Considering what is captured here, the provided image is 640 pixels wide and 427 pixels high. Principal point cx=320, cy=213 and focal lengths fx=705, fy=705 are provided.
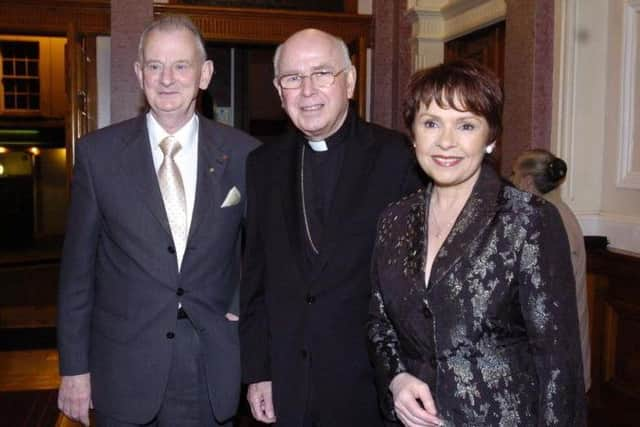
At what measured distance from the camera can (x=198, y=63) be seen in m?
2.17

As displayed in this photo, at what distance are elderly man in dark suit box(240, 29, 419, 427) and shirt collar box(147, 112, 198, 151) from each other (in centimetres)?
21

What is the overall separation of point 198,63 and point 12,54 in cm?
1232

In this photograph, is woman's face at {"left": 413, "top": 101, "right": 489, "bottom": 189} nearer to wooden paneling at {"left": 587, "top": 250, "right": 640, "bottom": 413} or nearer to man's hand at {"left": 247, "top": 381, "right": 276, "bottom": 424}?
man's hand at {"left": 247, "top": 381, "right": 276, "bottom": 424}

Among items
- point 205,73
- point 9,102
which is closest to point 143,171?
point 205,73

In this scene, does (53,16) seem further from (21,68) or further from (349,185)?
(21,68)

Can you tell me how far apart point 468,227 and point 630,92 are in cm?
243

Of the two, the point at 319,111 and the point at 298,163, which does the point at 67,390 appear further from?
the point at 319,111

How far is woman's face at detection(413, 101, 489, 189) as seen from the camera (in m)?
1.60

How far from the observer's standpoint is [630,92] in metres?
3.57

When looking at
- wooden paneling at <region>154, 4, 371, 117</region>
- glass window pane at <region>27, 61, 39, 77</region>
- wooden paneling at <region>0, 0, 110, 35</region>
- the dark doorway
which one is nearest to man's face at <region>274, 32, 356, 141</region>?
wooden paneling at <region>154, 4, 371, 117</region>

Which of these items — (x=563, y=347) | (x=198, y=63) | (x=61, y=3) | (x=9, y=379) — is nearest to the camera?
(x=563, y=347)

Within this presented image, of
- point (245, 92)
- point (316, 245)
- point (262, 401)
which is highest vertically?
point (245, 92)

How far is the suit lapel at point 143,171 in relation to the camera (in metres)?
2.06

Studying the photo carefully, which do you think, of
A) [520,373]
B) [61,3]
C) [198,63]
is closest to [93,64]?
[61,3]
